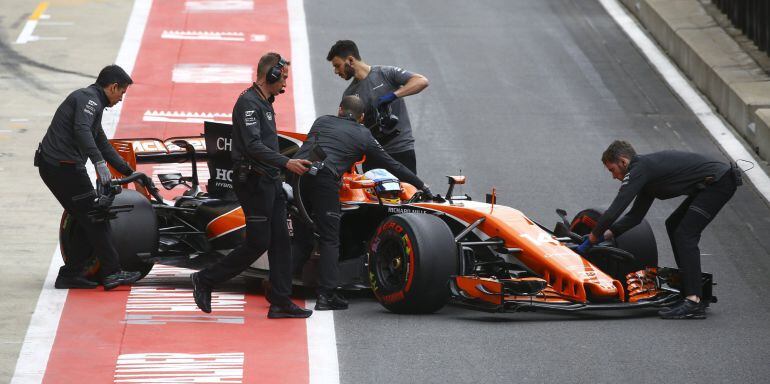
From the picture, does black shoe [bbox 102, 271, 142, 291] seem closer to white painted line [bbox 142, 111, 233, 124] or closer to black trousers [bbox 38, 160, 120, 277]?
black trousers [bbox 38, 160, 120, 277]

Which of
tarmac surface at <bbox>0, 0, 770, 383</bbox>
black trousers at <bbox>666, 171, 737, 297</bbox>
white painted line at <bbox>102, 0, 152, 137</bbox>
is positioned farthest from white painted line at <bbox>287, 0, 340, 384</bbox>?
A: black trousers at <bbox>666, 171, 737, 297</bbox>

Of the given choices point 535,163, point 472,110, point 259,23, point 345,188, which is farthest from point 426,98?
point 345,188

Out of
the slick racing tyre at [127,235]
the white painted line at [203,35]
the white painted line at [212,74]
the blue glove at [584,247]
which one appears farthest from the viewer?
the white painted line at [203,35]

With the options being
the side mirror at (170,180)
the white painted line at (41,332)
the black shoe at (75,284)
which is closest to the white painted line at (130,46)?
the side mirror at (170,180)

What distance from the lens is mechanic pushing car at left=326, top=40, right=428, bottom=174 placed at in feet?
40.7

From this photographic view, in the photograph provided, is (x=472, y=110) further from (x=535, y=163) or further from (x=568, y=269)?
(x=568, y=269)

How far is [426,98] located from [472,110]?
2.85 ft

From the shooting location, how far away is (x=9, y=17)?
82.3 ft

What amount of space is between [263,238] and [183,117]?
881 cm

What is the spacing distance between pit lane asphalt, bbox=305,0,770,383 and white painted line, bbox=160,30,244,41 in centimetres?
132

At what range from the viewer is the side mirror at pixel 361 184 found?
37.8ft

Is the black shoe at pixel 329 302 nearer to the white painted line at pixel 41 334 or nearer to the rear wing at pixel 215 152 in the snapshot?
the rear wing at pixel 215 152

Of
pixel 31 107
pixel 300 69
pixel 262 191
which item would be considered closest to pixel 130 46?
pixel 300 69

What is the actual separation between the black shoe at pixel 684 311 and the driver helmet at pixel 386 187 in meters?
2.29
